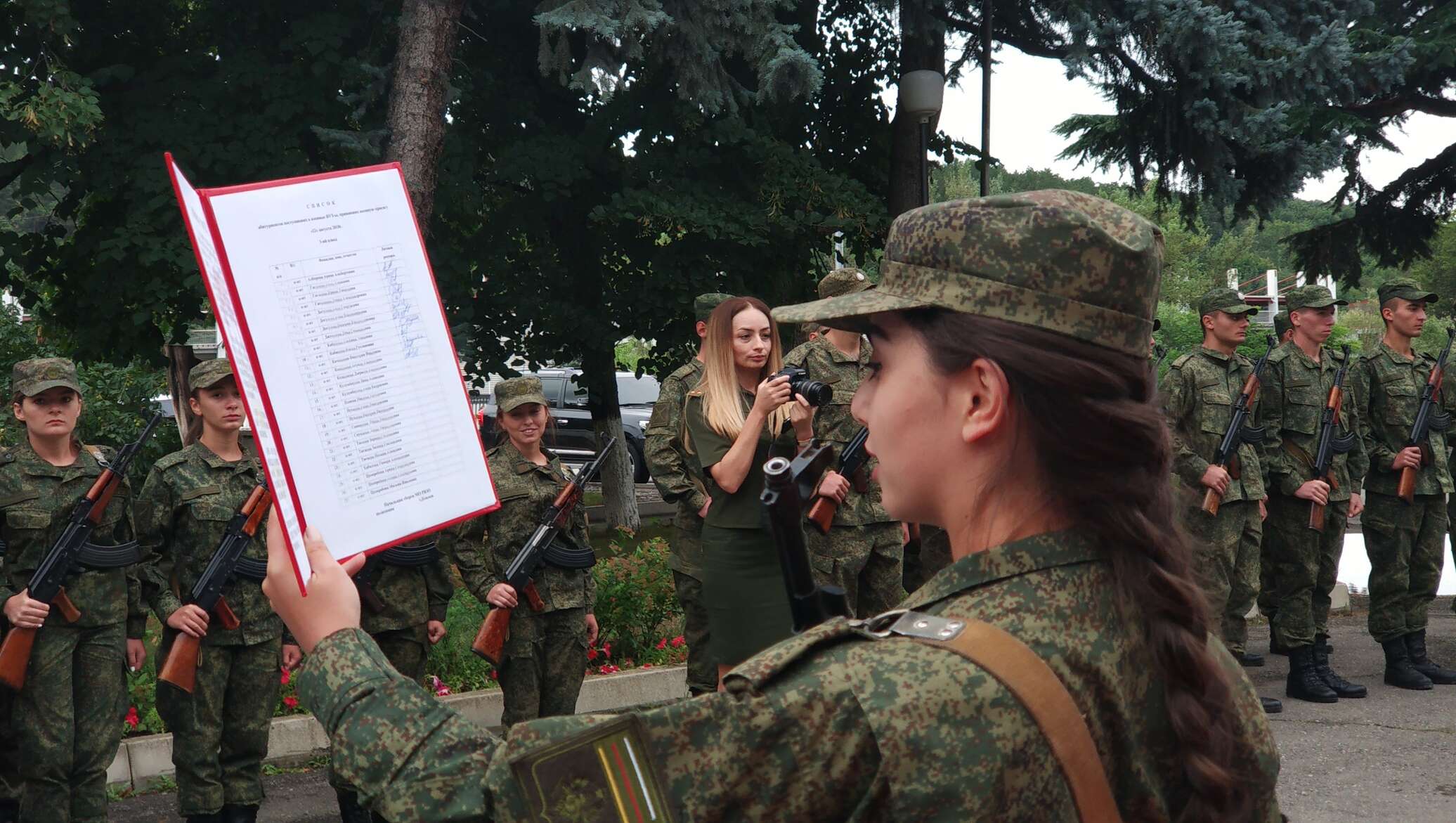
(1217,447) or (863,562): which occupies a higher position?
(1217,447)

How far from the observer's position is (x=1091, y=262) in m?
1.43

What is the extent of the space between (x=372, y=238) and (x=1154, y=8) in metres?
10.2

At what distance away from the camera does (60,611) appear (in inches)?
225

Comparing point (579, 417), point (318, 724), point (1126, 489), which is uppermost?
point (1126, 489)

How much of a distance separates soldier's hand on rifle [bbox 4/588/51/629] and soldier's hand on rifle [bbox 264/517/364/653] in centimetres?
425

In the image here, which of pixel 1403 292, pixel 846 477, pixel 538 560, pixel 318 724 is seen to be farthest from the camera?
pixel 1403 292

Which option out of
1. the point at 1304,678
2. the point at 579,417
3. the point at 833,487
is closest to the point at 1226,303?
the point at 1304,678

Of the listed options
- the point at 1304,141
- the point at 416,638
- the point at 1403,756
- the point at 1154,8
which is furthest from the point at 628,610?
the point at 1304,141

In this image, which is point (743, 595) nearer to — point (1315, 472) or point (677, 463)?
point (677, 463)

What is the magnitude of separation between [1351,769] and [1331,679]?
1.81 m

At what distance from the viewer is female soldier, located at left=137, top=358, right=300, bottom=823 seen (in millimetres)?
5930

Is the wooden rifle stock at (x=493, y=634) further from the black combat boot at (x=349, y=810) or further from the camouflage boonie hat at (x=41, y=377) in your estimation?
the camouflage boonie hat at (x=41, y=377)

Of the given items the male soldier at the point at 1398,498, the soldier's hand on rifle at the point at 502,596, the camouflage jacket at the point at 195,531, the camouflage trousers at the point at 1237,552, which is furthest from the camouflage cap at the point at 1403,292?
the camouflage jacket at the point at 195,531

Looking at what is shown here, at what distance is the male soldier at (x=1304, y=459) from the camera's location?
8664 millimetres
